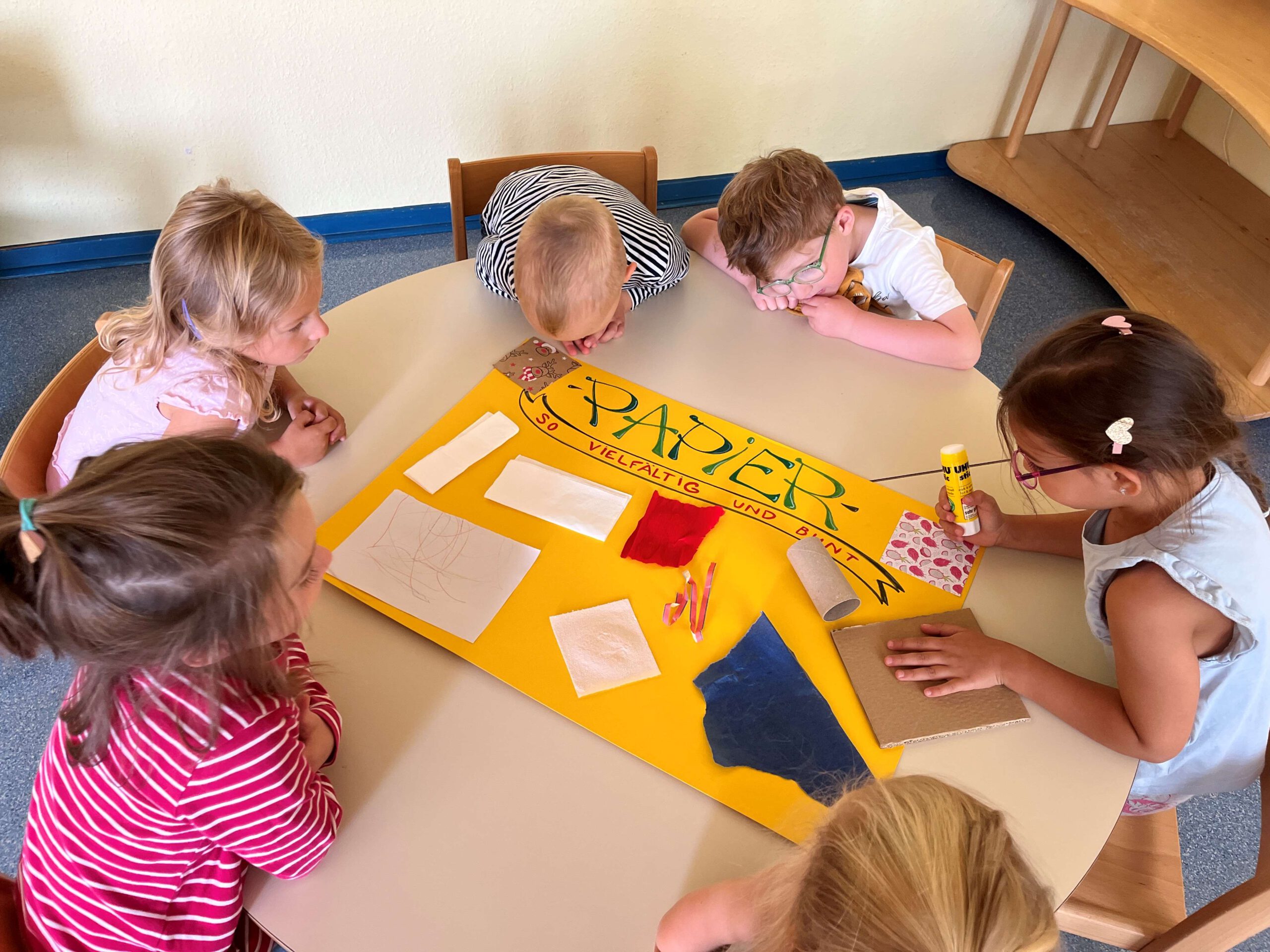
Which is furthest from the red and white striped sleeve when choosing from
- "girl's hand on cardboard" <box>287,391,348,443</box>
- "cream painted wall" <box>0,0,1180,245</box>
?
"cream painted wall" <box>0,0,1180,245</box>

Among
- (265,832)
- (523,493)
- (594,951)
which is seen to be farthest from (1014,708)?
(265,832)

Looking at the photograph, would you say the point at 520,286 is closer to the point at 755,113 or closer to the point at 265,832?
the point at 265,832

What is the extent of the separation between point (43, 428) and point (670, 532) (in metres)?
0.82

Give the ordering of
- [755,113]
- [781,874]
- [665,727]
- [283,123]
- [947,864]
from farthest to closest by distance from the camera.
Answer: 1. [755,113]
2. [283,123]
3. [665,727]
4. [781,874]
5. [947,864]

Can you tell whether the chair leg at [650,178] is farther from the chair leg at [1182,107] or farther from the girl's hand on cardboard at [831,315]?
the chair leg at [1182,107]

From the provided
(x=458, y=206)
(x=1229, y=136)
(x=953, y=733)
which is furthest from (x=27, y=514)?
(x=1229, y=136)

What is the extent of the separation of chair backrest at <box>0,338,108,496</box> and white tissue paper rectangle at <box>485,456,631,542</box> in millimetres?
565

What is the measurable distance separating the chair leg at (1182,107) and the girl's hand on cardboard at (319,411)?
3345 millimetres

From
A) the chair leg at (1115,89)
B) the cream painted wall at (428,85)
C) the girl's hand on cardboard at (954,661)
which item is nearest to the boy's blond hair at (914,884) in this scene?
the girl's hand on cardboard at (954,661)

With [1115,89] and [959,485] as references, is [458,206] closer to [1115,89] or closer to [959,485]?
[959,485]

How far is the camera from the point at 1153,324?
3.05 ft

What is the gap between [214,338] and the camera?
1185mm

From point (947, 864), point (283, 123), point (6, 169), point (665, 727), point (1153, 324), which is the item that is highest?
point (1153, 324)

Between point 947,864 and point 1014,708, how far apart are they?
413 mm
